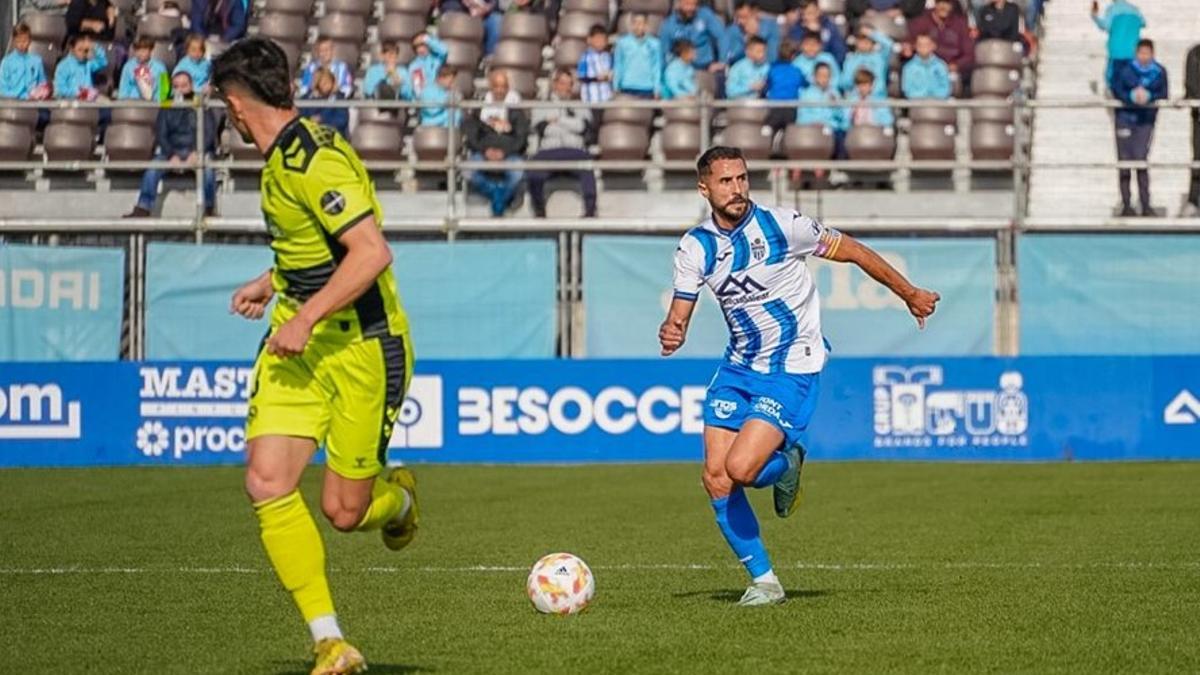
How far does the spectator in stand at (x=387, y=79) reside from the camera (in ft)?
79.9

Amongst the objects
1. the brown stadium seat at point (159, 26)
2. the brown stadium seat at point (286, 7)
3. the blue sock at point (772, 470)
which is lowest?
the blue sock at point (772, 470)

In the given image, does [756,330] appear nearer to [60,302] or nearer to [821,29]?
[60,302]

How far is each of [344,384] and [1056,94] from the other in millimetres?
20251

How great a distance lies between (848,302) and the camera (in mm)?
22328

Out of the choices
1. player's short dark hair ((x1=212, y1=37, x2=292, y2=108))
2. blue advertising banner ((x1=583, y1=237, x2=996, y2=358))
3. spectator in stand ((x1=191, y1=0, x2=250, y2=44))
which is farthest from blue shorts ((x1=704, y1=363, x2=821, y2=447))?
spectator in stand ((x1=191, y1=0, x2=250, y2=44))

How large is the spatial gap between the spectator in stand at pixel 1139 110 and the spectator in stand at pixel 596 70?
5.25 meters

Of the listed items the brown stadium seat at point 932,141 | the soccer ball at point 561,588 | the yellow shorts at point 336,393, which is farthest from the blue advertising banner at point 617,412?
the yellow shorts at point 336,393

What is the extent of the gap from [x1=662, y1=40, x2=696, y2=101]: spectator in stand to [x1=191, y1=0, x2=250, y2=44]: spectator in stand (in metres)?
5.77

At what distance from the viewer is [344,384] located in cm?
765

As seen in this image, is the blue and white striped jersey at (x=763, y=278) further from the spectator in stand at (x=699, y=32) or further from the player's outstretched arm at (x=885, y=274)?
the spectator in stand at (x=699, y=32)

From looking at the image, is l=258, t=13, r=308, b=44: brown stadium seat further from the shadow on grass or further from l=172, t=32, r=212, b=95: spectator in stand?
the shadow on grass

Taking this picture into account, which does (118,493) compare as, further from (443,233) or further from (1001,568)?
(1001,568)

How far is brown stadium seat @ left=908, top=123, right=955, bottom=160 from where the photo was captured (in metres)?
24.3

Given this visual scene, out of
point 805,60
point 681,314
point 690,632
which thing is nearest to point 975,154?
point 805,60
